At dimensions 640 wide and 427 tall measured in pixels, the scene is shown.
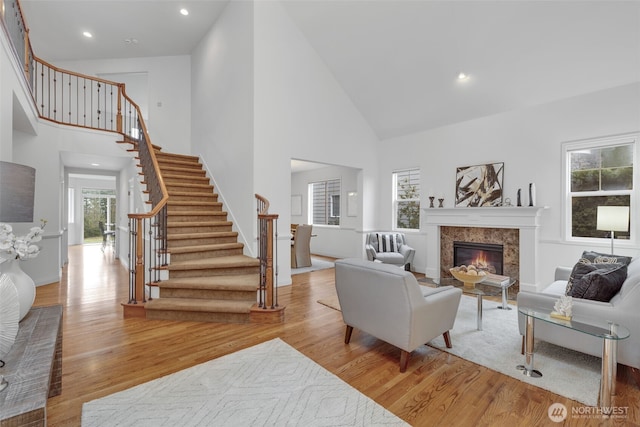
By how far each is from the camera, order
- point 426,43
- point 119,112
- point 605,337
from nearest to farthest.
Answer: point 605,337
point 426,43
point 119,112

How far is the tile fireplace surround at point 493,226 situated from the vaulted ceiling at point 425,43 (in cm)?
178

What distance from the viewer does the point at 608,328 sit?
6.52ft

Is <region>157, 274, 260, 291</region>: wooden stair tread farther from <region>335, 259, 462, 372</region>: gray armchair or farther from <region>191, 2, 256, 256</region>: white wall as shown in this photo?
<region>335, 259, 462, 372</region>: gray armchair

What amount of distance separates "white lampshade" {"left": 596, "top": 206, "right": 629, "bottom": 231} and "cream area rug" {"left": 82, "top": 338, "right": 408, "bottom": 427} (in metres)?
3.44

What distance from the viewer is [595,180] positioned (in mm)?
4293

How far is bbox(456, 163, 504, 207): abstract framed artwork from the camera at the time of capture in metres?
5.10

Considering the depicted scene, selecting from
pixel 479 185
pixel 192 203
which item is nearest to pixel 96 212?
pixel 192 203

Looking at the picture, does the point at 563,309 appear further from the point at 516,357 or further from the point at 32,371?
the point at 32,371

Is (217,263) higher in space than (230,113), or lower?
lower

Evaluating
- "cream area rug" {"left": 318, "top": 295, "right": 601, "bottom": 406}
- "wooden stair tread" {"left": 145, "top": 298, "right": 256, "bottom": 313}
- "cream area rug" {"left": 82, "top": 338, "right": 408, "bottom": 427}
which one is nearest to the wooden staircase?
"wooden stair tread" {"left": 145, "top": 298, "right": 256, "bottom": 313}

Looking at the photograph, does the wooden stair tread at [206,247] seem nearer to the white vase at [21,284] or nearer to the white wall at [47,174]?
the white vase at [21,284]

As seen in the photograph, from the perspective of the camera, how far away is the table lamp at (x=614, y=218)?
10.7 feet

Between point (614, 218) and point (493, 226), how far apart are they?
1.73m

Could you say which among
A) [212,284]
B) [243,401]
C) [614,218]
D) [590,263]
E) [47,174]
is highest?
[47,174]
